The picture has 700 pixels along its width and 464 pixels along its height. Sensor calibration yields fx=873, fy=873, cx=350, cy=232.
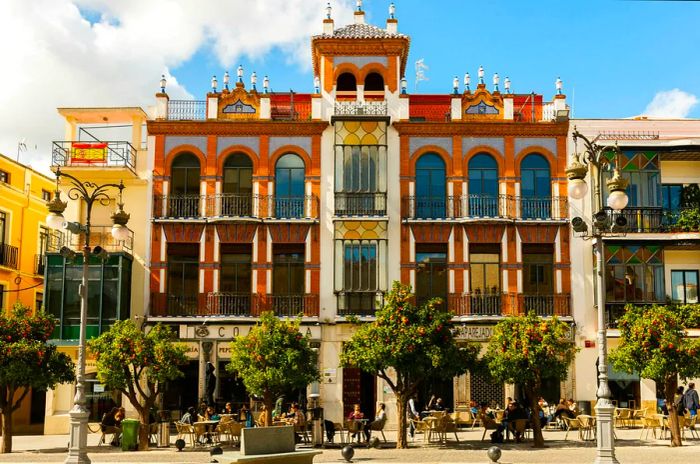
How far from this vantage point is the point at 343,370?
109ft

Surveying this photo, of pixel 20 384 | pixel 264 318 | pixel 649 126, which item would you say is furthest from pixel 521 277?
pixel 20 384

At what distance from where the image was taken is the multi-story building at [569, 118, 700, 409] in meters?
33.1

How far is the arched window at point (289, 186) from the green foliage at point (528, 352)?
11.7 m

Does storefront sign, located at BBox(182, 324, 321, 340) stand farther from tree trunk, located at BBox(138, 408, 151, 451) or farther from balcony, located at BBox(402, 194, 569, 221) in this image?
tree trunk, located at BBox(138, 408, 151, 451)

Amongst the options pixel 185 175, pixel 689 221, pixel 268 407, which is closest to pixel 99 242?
pixel 185 175

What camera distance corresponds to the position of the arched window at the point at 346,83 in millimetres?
35438

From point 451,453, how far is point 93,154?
62.5 ft

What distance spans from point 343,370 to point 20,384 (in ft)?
39.9

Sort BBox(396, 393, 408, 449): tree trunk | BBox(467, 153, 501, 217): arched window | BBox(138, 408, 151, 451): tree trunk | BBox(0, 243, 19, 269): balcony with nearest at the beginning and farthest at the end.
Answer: BBox(396, 393, 408, 449): tree trunk
BBox(138, 408, 151, 451): tree trunk
BBox(467, 153, 501, 217): arched window
BBox(0, 243, 19, 269): balcony

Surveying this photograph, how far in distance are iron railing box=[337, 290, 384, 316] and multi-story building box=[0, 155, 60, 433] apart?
40.1 ft

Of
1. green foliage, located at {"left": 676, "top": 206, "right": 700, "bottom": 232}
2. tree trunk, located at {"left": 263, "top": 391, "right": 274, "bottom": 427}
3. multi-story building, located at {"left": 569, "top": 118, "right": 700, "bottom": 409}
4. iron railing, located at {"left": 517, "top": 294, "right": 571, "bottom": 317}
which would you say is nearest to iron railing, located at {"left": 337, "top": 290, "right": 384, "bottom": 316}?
iron railing, located at {"left": 517, "top": 294, "right": 571, "bottom": 317}

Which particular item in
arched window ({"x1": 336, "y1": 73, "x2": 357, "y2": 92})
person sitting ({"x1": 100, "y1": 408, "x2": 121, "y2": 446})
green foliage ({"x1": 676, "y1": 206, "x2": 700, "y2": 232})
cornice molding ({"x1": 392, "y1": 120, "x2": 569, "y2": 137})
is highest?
arched window ({"x1": 336, "y1": 73, "x2": 357, "y2": 92})

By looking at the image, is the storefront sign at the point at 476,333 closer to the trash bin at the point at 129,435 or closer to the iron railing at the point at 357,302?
the iron railing at the point at 357,302

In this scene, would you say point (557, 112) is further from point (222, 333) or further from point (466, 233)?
point (222, 333)
